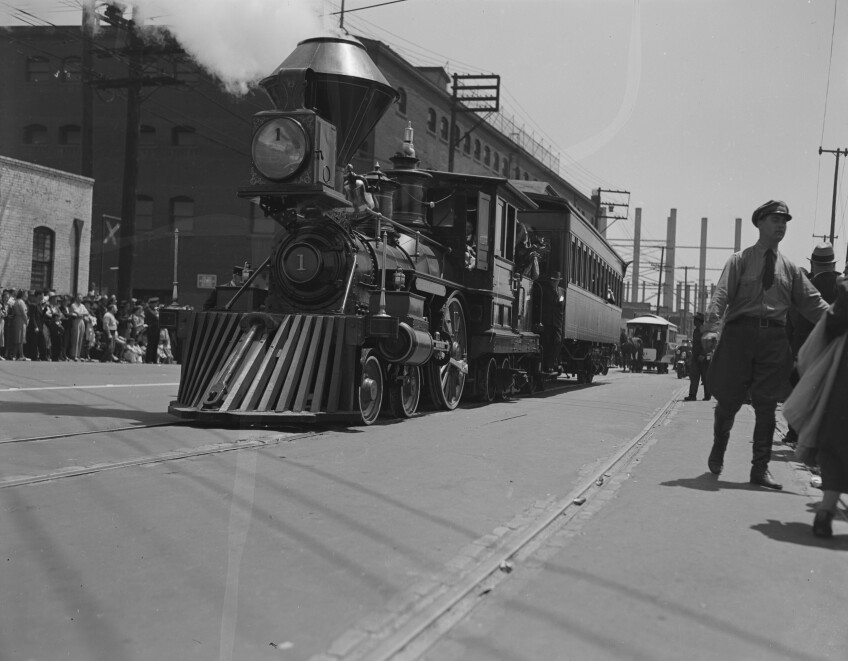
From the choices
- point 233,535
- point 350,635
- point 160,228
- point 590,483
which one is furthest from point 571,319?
point 160,228

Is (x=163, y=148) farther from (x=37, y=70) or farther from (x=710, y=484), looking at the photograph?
(x=710, y=484)

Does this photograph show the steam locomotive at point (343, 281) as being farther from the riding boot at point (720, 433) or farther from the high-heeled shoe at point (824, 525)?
the high-heeled shoe at point (824, 525)

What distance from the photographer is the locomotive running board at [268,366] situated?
351 inches

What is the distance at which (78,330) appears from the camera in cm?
2136

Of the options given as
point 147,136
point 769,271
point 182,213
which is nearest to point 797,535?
point 769,271

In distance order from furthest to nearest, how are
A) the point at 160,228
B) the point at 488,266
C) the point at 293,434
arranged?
the point at 160,228 → the point at 488,266 → the point at 293,434

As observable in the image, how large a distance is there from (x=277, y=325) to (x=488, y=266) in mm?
4371

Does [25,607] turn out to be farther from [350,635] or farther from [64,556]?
[350,635]

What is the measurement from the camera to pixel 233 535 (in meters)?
4.43

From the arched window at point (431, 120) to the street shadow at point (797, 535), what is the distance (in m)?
41.2

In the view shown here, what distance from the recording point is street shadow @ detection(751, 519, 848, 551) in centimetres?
484

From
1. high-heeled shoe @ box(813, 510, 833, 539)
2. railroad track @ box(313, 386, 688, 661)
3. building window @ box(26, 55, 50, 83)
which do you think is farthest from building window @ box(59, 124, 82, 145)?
high-heeled shoe @ box(813, 510, 833, 539)

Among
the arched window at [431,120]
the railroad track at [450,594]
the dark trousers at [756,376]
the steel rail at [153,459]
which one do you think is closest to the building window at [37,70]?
the arched window at [431,120]

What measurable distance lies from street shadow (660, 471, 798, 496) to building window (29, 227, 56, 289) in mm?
25980
